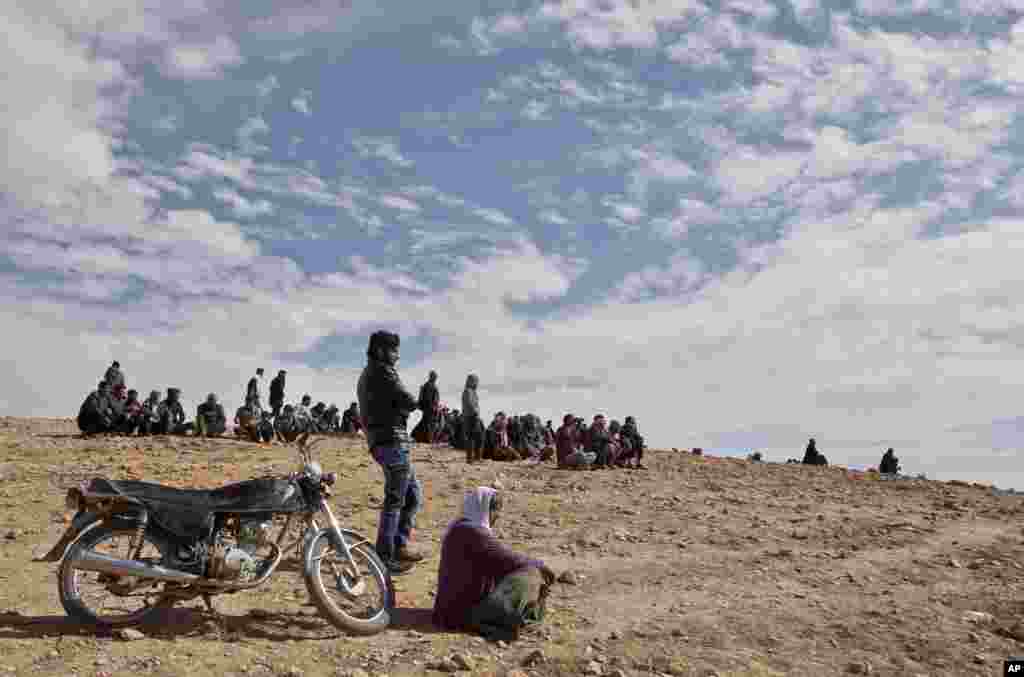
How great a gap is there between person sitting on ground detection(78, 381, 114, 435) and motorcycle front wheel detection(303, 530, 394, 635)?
18945mm

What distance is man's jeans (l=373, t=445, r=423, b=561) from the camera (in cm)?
783

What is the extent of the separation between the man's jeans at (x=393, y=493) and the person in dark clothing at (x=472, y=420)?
1221 cm

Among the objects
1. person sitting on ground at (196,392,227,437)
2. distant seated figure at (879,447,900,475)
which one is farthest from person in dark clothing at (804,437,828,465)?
person sitting on ground at (196,392,227,437)

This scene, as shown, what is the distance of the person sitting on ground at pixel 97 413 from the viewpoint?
22.7m

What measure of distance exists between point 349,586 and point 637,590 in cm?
339

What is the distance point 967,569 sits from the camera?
10.4 meters

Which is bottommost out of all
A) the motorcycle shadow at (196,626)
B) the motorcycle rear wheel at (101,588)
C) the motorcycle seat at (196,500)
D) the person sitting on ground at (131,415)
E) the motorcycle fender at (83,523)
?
the motorcycle shadow at (196,626)

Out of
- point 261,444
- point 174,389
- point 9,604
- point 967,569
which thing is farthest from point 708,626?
point 174,389

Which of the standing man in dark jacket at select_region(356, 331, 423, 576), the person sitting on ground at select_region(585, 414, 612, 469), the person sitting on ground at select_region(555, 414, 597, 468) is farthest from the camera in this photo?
the person sitting on ground at select_region(585, 414, 612, 469)

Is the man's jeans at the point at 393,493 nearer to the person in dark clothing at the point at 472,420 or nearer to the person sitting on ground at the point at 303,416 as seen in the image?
the person in dark clothing at the point at 472,420

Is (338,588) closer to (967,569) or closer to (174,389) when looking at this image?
(967,569)

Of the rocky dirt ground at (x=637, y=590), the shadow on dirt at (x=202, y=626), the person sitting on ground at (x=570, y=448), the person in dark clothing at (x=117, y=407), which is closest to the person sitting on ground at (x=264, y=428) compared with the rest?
the person in dark clothing at (x=117, y=407)

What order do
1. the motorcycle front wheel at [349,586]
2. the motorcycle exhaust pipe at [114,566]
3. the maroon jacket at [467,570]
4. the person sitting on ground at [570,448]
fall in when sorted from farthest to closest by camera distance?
the person sitting on ground at [570,448]
the maroon jacket at [467,570]
the motorcycle front wheel at [349,586]
the motorcycle exhaust pipe at [114,566]

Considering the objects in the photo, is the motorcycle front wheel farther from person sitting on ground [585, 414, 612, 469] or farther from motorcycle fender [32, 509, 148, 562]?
person sitting on ground [585, 414, 612, 469]
